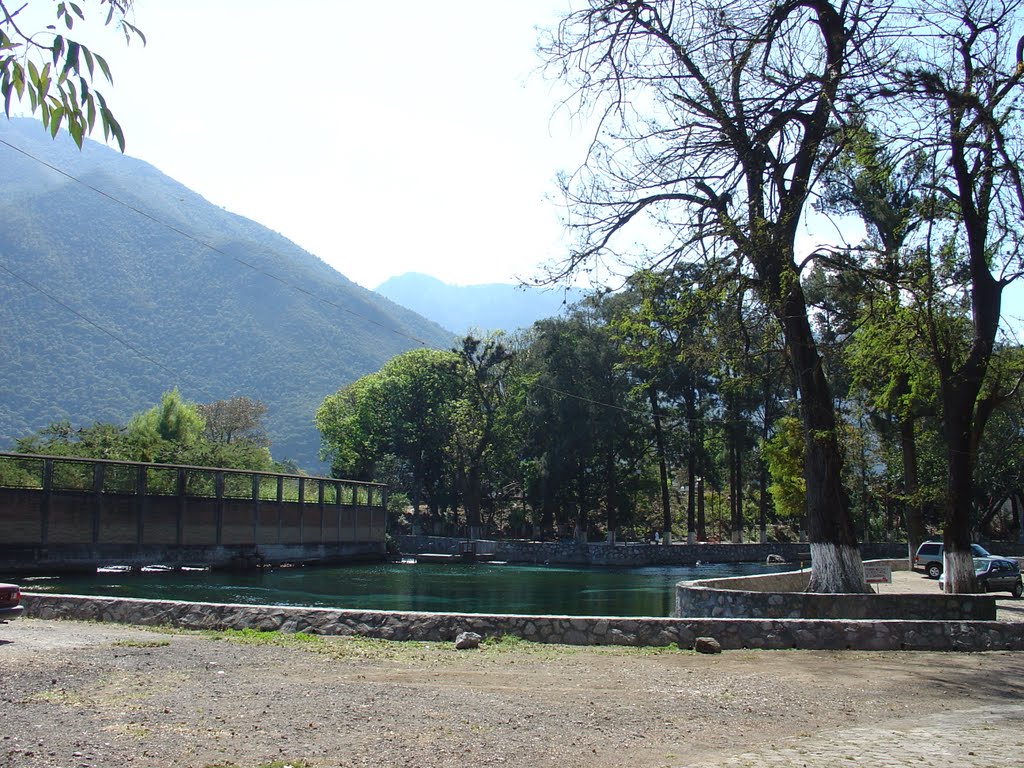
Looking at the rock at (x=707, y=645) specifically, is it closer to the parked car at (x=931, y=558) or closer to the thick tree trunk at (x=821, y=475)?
the thick tree trunk at (x=821, y=475)

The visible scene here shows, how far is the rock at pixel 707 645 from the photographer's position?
40.4ft

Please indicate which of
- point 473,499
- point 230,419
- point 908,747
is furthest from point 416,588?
point 230,419

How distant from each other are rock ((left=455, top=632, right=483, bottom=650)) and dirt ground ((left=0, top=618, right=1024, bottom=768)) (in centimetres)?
13

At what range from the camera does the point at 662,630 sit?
1297 centimetres

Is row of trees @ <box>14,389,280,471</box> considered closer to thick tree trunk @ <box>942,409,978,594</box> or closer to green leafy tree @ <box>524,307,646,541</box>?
green leafy tree @ <box>524,307,646,541</box>

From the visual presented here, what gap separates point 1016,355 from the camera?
2050 cm

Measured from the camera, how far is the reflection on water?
28.2m

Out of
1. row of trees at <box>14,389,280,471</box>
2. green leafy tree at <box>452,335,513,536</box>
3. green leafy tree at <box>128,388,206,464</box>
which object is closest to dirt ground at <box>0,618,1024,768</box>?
row of trees at <box>14,389,280,471</box>

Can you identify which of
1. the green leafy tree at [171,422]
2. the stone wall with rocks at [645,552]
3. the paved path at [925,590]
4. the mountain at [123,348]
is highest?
the mountain at [123,348]

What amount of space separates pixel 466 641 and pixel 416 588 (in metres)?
25.0

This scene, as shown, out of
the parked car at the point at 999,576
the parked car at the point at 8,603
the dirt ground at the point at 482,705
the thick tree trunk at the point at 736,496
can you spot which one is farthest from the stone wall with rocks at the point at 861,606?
the thick tree trunk at the point at 736,496

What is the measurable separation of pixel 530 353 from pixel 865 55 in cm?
5427

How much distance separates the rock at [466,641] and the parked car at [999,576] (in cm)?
2021

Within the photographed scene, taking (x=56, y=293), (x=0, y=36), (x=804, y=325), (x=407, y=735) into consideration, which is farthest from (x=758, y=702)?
(x=56, y=293)
